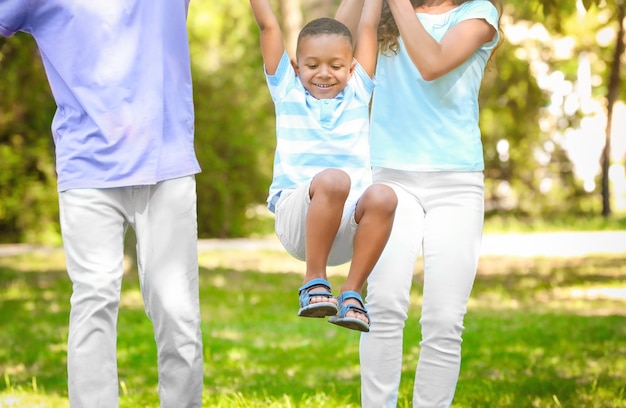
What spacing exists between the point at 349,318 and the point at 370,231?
1.04 feet

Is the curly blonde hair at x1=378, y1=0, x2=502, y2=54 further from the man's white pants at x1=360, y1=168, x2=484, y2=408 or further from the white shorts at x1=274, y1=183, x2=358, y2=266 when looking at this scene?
the white shorts at x1=274, y1=183, x2=358, y2=266

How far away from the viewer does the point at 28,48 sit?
1119 centimetres

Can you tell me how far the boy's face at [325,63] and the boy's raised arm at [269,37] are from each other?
0.08 m

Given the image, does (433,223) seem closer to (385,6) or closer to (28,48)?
(385,6)

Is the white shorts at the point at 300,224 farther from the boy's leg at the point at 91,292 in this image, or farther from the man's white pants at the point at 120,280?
the boy's leg at the point at 91,292

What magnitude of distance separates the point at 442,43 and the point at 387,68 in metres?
0.28

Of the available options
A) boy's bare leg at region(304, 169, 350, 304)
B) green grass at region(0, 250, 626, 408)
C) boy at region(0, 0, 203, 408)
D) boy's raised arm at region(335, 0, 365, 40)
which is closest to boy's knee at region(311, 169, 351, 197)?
boy's bare leg at region(304, 169, 350, 304)

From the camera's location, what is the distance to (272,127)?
19141mm

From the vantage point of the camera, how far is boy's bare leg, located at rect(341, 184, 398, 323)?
137 inches

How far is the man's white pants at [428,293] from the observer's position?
3668mm

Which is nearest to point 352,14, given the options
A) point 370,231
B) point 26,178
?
point 370,231

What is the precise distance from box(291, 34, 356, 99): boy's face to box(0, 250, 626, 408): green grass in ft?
5.98

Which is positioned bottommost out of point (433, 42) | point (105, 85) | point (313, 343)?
point (313, 343)

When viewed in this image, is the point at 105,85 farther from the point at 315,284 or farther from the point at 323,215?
the point at 315,284
